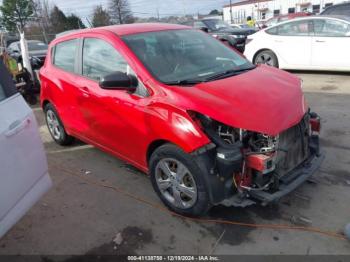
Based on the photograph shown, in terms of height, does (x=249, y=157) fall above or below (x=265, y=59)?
above

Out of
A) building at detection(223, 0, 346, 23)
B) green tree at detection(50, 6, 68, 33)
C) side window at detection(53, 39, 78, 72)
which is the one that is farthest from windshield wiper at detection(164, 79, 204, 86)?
building at detection(223, 0, 346, 23)

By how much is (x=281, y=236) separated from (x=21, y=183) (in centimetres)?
217

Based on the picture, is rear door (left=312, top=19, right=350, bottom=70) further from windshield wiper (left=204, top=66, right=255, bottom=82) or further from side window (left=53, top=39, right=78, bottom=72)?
side window (left=53, top=39, right=78, bottom=72)

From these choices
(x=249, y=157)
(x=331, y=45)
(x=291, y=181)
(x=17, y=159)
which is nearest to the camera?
(x=17, y=159)

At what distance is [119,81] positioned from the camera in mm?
3371

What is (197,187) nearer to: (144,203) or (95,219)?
(144,203)

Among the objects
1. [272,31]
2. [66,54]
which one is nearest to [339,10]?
[272,31]

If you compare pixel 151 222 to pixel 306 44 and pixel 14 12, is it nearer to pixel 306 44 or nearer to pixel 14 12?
pixel 306 44

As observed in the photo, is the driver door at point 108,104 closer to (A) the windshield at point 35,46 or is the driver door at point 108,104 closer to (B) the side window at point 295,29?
(B) the side window at point 295,29

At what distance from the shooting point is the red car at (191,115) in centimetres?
297

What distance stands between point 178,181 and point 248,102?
3.16 ft

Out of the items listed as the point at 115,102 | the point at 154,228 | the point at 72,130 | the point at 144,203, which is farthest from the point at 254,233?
the point at 72,130

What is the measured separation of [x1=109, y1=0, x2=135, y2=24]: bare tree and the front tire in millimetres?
42428

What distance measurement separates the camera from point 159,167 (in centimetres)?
342
